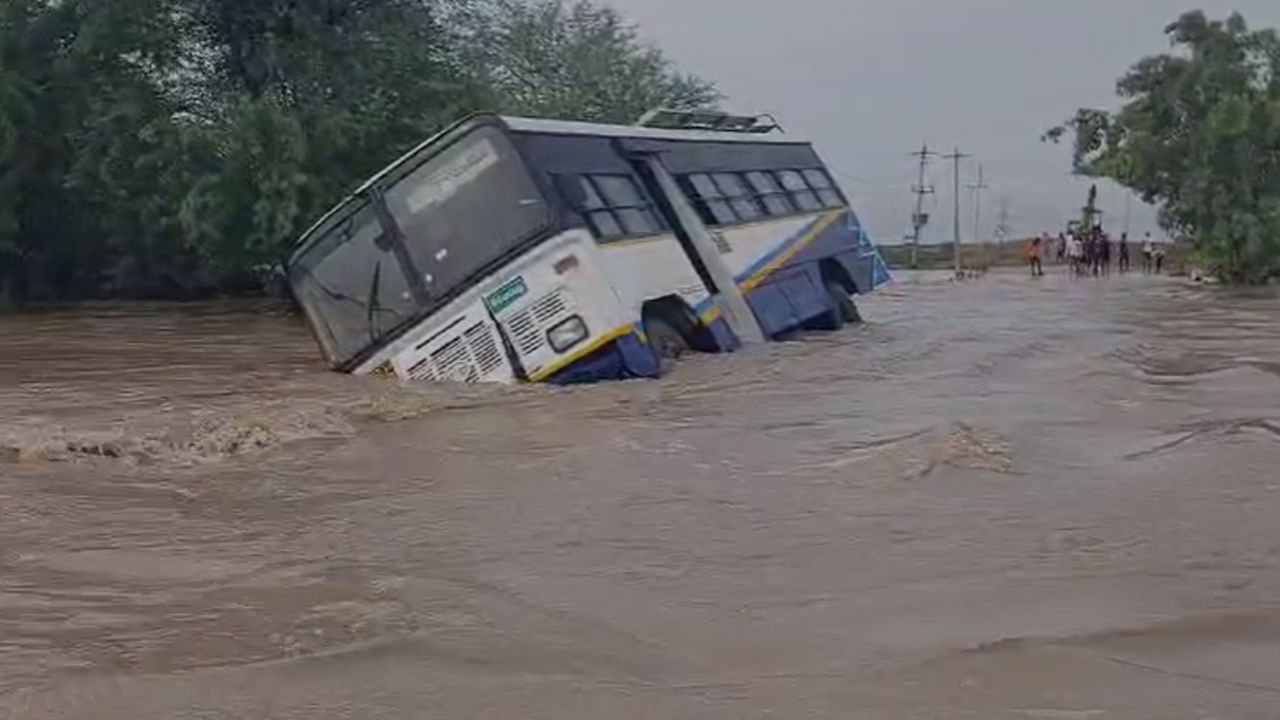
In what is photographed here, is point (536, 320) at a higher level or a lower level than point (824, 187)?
lower

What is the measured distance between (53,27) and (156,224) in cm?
314

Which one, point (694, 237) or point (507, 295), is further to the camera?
point (694, 237)

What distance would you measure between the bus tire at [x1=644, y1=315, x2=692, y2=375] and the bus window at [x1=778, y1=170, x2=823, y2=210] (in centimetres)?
439

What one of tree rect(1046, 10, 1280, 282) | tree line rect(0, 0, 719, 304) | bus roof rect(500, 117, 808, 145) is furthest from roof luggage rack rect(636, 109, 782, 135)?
tree rect(1046, 10, 1280, 282)

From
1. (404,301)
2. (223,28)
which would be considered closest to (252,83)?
(223,28)

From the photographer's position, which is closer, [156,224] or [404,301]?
[404,301]

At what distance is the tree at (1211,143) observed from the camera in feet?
100

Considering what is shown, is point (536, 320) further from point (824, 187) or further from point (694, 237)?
point (824, 187)

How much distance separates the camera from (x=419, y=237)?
36.6 feet

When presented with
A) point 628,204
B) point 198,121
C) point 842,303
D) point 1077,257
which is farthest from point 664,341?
point 1077,257

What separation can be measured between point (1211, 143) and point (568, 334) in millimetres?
23750

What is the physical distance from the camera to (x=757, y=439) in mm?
8570

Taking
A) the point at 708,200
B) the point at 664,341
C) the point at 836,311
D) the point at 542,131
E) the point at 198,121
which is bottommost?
the point at 836,311

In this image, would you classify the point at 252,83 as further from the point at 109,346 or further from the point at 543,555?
the point at 543,555
